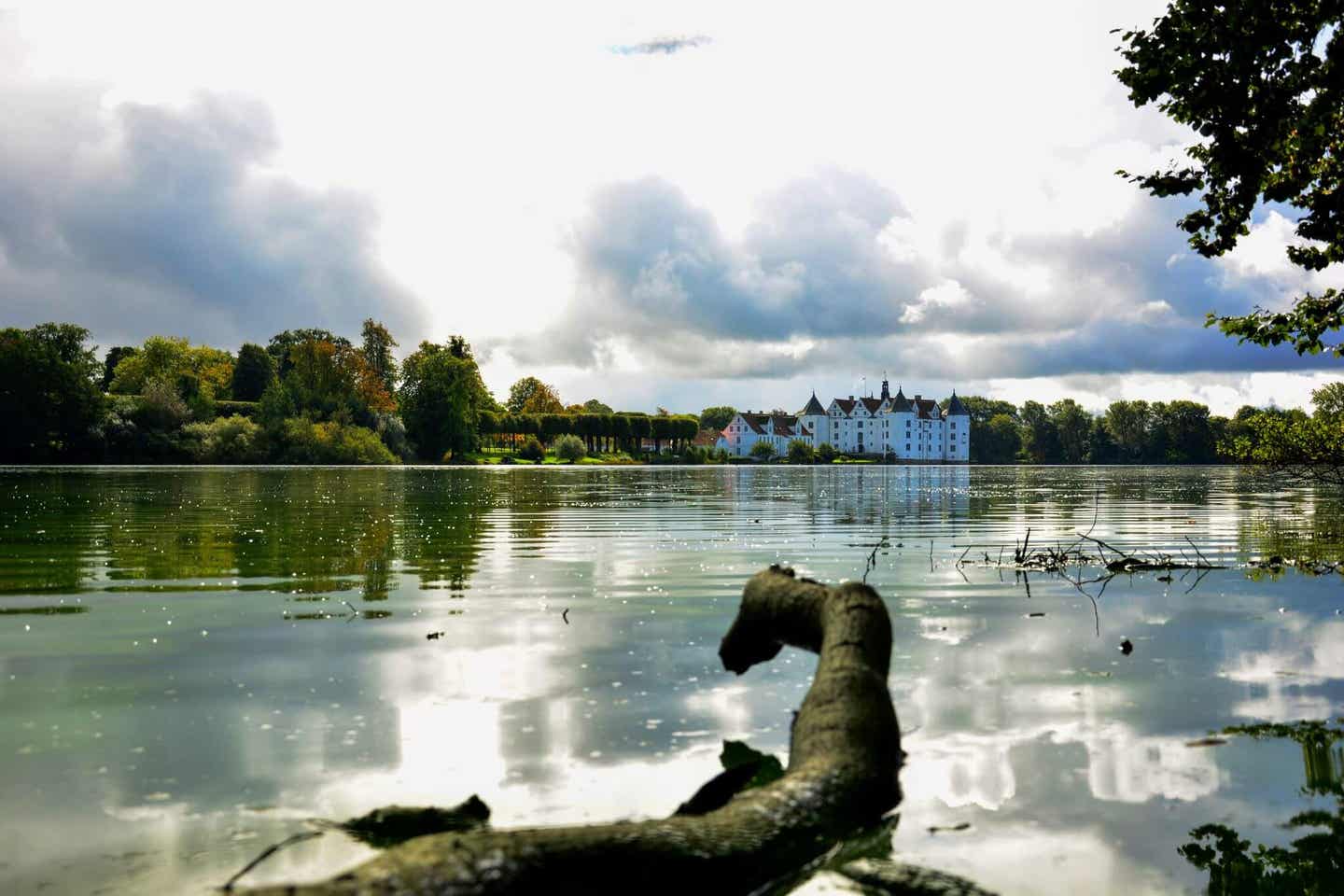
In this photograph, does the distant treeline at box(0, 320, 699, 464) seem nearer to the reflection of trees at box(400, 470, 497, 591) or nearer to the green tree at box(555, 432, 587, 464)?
the green tree at box(555, 432, 587, 464)

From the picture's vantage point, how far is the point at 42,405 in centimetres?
9719

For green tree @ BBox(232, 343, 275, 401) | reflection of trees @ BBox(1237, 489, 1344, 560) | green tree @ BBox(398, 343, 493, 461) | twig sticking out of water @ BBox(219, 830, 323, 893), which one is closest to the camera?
twig sticking out of water @ BBox(219, 830, 323, 893)

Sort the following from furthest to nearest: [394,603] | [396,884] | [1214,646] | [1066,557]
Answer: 1. [1066,557]
2. [394,603]
3. [1214,646]
4. [396,884]

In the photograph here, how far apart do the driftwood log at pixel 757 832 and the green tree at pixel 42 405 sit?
354ft

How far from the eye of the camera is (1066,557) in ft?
58.0

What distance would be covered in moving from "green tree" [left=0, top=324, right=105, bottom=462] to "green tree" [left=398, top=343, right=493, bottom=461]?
114 ft

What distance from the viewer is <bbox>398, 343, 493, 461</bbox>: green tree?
125 m

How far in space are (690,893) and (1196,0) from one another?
49.1 feet

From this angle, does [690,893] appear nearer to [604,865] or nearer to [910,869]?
[604,865]

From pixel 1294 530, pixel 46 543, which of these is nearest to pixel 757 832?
pixel 46 543

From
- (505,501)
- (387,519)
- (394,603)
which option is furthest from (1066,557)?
(505,501)

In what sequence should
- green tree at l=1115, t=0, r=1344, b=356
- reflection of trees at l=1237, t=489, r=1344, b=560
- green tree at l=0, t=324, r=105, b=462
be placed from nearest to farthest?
green tree at l=1115, t=0, r=1344, b=356
reflection of trees at l=1237, t=489, r=1344, b=560
green tree at l=0, t=324, r=105, b=462

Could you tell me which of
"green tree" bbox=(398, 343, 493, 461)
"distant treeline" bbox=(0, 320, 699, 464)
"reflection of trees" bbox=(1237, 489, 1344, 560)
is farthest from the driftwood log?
"green tree" bbox=(398, 343, 493, 461)

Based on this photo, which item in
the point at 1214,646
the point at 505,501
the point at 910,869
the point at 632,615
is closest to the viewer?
the point at 910,869
